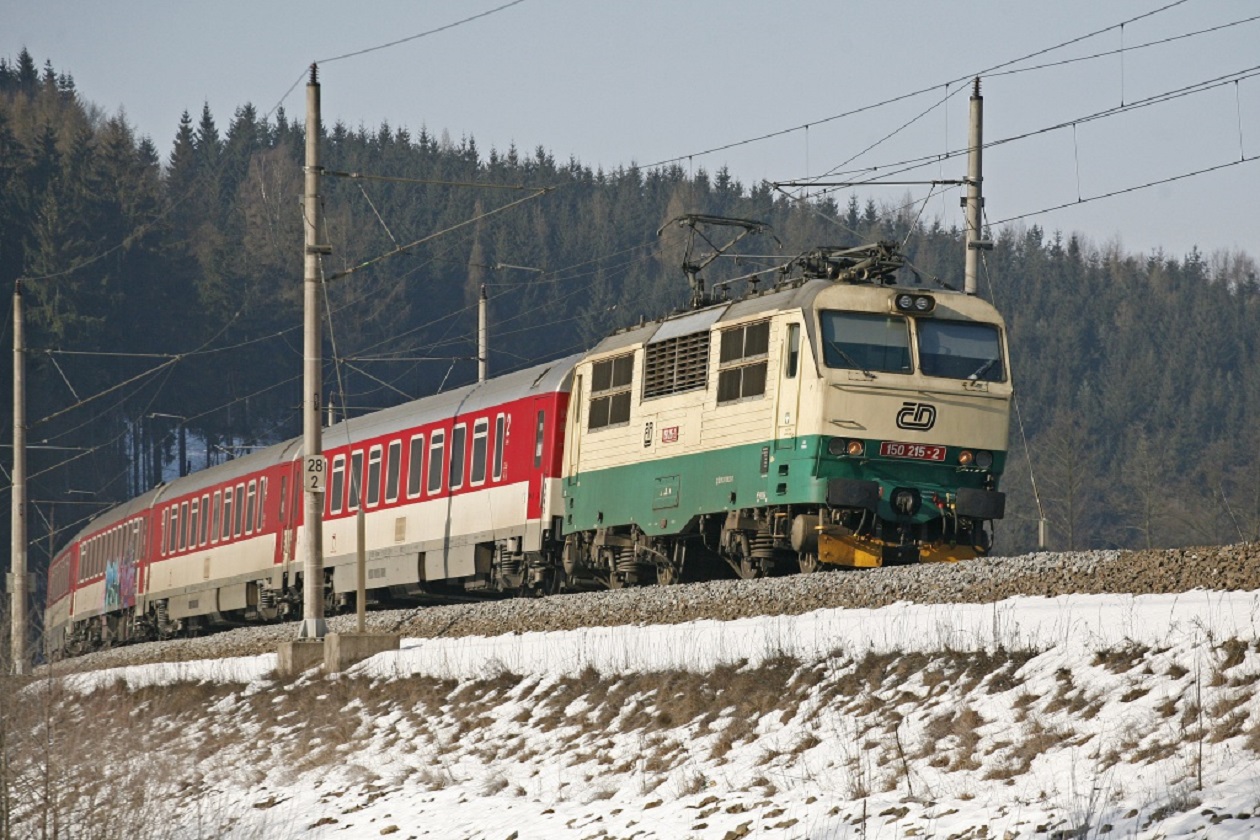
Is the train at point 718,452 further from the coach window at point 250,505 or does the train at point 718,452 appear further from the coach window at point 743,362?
the coach window at point 250,505

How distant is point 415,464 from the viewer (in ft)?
102

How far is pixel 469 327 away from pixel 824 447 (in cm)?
11096

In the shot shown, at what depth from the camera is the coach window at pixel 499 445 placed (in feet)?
92.0

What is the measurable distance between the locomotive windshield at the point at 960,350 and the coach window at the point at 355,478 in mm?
14108

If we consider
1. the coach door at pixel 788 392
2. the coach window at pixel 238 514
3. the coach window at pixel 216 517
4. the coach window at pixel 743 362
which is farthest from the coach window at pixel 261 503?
the coach door at pixel 788 392

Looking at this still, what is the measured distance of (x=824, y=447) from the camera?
20375mm

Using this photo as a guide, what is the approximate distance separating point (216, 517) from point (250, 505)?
2.58 meters

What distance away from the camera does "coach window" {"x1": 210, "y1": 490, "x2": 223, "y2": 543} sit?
3940 cm

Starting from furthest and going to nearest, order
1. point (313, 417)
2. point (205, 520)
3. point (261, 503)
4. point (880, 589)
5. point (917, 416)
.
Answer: point (205, 520) → point (261, 503) → point (313, 417) → point (917, 416) → point (880, 589)

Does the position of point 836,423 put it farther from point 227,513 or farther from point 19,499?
point 227,513

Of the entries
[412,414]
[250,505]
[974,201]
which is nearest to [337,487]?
[412,414]

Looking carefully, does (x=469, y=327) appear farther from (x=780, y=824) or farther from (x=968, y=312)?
(x=780, y=824)

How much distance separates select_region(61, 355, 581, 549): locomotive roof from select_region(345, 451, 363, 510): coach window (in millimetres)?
381

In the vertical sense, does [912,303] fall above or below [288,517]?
above
